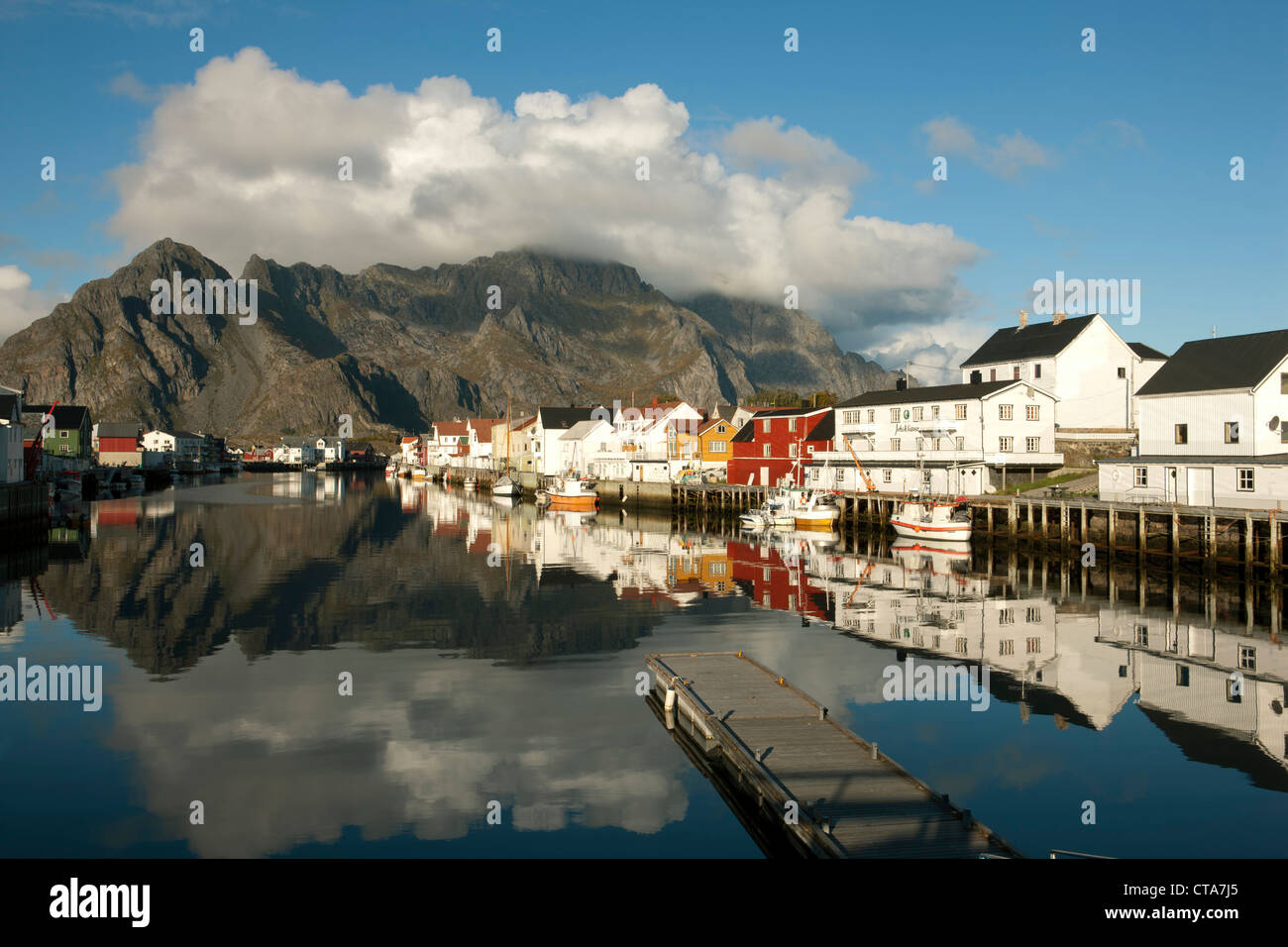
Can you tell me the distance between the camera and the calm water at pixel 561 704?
13.7 metres

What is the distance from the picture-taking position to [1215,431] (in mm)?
44219

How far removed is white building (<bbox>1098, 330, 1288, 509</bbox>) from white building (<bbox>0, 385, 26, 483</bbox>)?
64442mm

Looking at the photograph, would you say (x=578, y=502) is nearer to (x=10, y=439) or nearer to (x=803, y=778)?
(x=10, y=439)

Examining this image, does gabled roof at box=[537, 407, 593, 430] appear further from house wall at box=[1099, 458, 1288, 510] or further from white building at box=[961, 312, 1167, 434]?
house wall at box=[1099, 458, 1288, 510]

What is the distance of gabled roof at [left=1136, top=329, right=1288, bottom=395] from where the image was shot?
141 feet

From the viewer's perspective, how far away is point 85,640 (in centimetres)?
2644

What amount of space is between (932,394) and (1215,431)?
21449 millimetres

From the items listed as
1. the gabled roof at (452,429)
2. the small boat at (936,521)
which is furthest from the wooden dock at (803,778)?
the gabled roof at (452,429)

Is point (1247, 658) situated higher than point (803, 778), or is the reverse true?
point (803, 778)

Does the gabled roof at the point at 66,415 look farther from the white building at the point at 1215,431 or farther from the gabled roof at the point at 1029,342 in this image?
the white building at the point at 1215,431

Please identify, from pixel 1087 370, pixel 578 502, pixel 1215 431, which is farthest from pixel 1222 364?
pixel 578 502
